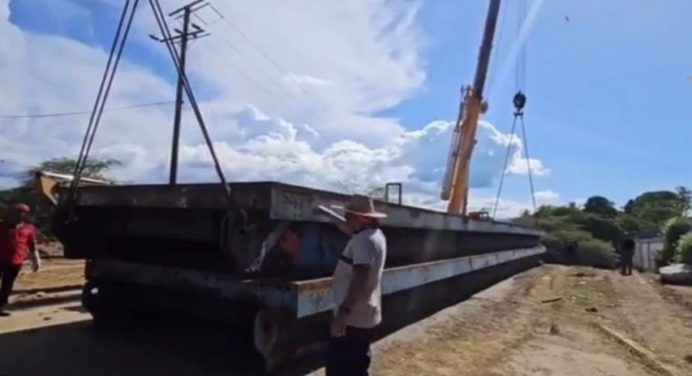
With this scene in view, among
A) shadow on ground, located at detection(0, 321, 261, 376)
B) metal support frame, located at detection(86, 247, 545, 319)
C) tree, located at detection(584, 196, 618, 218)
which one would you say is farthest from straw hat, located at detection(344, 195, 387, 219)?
tree, located at detection(584, 196, 618, 218)

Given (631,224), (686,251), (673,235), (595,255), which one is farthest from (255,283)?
(631,224)

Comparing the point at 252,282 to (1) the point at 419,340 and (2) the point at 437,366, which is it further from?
(1) the point at 419,340

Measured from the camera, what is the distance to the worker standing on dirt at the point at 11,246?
22.6 feet

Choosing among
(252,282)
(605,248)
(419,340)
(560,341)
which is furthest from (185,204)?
(605,248)

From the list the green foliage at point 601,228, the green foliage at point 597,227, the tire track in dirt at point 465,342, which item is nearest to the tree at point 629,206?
the green foliage at point 597,227

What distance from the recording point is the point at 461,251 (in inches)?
388

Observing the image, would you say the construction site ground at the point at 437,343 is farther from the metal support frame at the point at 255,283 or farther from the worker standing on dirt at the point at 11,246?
the metal support frame at the point at 255,283

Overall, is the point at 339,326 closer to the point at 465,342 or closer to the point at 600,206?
the point at 465,342

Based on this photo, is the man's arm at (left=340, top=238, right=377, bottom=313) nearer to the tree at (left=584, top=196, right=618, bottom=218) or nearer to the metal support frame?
the metal support frame

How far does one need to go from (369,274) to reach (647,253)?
28.0 m

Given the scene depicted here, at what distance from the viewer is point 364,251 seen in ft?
11.1

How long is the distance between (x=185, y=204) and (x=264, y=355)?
139 centimetres

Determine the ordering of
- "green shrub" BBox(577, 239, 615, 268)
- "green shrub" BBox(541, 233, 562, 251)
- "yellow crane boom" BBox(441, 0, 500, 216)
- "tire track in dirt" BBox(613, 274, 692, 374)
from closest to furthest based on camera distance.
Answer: "tire track in dirt" BBox(613, 274, 692, 374), "yellow crane boom" BBox(441, 0, 500, 216), "green shrub" BBox(577, 239, 615, 268), "green shrub" BBox(541, 233, 562, 251)

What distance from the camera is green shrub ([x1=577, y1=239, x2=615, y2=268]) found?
85.6 feet
